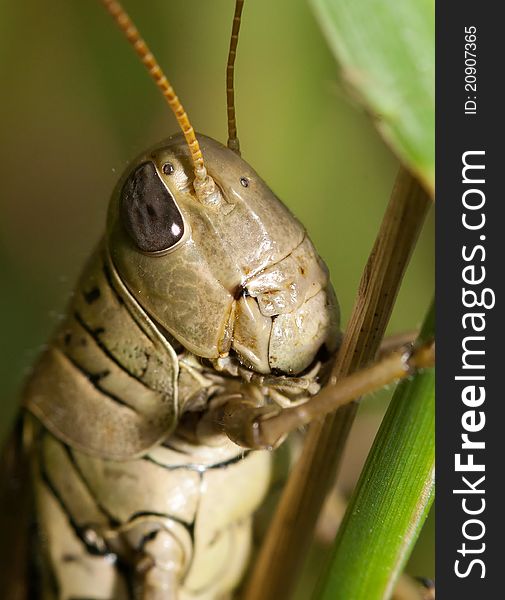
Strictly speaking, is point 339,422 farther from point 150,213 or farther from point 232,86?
point 232,86

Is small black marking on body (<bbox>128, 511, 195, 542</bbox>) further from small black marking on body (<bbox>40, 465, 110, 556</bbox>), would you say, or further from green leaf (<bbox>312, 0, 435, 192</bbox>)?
green leaf (<bbox>312, 0, 435, 192</bbox>)

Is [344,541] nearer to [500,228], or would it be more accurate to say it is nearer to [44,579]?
[500,228]

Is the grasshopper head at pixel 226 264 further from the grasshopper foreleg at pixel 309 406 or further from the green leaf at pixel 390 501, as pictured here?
the green leaf at pixel 390 501

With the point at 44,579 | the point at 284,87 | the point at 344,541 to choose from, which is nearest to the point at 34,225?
the point at 284,87

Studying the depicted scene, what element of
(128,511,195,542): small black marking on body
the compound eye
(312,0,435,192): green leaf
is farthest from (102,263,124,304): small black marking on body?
(312,0,435,192): green leaf

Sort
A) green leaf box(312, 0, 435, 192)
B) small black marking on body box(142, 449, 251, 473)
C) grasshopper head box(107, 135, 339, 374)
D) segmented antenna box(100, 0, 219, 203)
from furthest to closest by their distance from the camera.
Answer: small black marking on body box(142, 449, 251, 473), grasshopper head box(107, 135, 339, 374), segmented antenna box(100, 0, 219, 203), green leaf box(312, 0, 435, 192)

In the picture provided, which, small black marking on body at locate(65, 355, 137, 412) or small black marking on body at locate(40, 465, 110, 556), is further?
small black marking on body at locate(40, 465, 110, 556)

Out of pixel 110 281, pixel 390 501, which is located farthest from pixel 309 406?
pixel 110 281

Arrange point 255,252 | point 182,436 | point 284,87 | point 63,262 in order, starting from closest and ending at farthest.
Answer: point 255,252 → point 182,436 → point 284,87 → point 63,262
